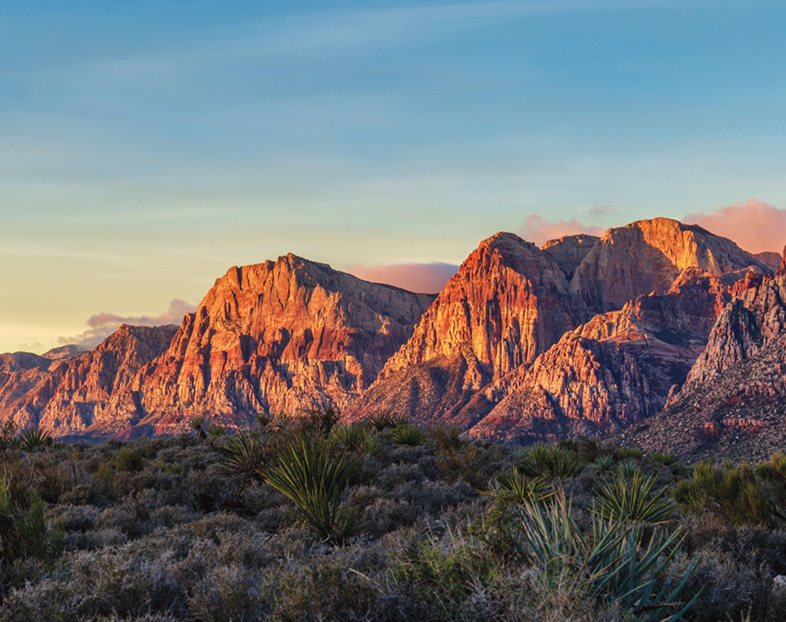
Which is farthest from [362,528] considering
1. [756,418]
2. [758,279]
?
[758,279]

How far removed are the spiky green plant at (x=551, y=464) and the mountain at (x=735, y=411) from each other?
5589 cm

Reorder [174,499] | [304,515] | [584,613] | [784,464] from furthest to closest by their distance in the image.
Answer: [784,464] → [174,499] → [304,515] → [584,613]

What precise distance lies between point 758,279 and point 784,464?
202 metres

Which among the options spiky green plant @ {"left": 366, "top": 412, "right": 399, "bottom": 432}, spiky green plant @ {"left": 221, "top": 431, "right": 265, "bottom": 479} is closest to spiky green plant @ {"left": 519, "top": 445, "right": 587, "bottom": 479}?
spiky green plant @ {"left": 221, "top": 431, "right": 265, "bottom": 479}

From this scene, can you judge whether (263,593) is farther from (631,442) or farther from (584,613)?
(631,442)

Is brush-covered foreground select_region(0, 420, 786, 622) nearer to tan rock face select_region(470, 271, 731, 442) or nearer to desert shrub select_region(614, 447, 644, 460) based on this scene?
desert shrub select_region(614, 447, 644, 460)

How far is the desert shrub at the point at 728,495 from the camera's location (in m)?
10.6

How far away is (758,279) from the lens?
631ft

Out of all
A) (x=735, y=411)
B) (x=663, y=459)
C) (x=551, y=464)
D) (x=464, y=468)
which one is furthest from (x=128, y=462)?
(x=735, y=411)

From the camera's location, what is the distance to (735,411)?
9350 centimetres

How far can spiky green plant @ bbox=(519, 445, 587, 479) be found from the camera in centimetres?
1775

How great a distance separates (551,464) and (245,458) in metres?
8.53

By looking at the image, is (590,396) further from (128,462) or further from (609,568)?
(609,568)

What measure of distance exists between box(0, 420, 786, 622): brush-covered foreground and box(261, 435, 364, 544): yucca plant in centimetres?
3
